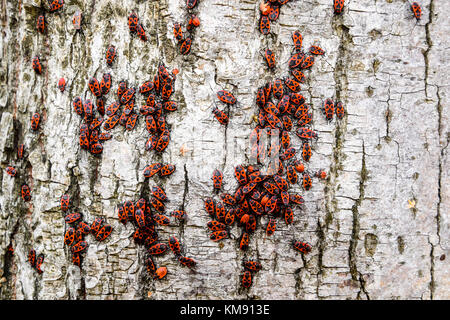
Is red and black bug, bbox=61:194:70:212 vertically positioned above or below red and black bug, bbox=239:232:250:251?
above

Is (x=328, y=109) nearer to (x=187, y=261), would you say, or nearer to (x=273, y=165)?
(x=273, y=165)

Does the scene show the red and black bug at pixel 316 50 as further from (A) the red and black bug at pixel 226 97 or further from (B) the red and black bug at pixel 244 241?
(B) the red and black bug at pixel 244 241

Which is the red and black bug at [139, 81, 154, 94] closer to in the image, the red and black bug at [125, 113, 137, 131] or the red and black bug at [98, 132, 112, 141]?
the red and black bug at [125, 113, 137, 131]

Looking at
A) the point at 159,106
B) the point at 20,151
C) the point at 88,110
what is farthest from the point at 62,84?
the point at 159,106

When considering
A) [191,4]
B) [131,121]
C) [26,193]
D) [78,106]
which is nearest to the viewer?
[191,4]

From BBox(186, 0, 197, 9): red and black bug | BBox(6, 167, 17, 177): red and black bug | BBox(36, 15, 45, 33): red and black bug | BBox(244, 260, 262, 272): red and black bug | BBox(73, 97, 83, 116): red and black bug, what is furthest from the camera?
BBox(6, 167, 17, 177): red and black bug

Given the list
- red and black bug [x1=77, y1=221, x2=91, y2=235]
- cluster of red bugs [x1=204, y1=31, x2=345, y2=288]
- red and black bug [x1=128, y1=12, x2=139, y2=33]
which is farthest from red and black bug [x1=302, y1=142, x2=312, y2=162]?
red and black bug [x1=77, y1=221, x2=91, y2=235]
